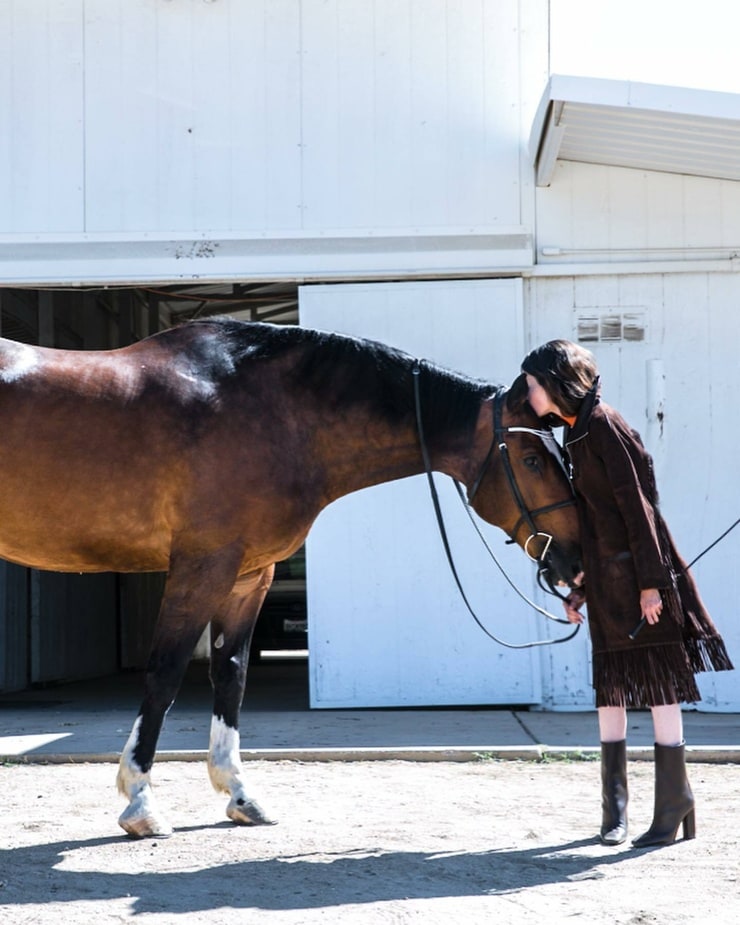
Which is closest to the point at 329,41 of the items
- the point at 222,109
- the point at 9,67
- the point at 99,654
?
the point at 222,109

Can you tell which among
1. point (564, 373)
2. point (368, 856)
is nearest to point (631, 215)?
point (564, 373)

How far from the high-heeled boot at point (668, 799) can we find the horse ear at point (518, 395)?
129 centimetres

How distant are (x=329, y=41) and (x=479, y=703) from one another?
454 cm

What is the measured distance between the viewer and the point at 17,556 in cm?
444

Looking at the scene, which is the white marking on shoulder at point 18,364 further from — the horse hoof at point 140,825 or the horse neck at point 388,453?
the horse hoof at point 140,825

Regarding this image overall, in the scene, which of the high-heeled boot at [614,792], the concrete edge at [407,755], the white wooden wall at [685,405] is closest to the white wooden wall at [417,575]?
the white wooden wall at [685,405]

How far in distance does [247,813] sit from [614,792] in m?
1.36

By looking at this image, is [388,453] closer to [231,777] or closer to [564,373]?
[564,373]

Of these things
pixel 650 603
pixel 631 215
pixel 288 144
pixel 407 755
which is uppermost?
pixel 288 144

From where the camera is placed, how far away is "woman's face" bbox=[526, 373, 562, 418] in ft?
13.6

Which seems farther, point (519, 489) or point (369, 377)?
point (369, 377)

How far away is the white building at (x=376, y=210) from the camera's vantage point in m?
7.90

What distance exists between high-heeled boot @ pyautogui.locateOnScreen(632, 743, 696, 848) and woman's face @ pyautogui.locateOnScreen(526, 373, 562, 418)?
122cm

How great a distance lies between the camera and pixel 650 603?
3.98 meters
